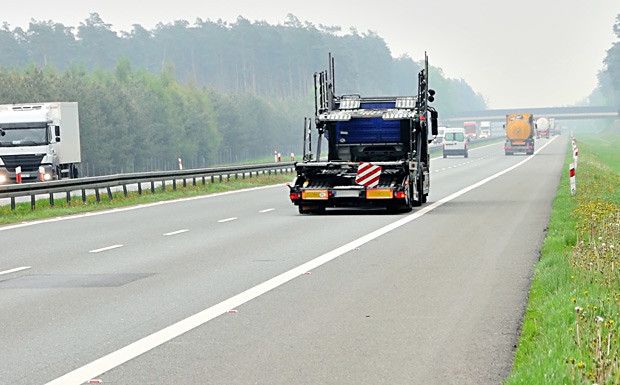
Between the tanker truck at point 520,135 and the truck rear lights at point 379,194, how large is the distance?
6193cm

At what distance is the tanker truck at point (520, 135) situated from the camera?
8388cm

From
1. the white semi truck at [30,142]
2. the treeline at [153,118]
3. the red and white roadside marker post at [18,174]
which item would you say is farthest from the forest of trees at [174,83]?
the red and white roadside marker post at [18,174]

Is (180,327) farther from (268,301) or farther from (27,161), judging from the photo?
(27,161)

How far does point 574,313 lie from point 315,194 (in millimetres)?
14930

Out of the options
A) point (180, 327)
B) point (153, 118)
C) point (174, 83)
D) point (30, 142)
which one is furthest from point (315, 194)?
point (174, 83)

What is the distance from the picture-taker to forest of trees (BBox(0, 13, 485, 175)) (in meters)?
101

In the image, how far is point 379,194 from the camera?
23328 mm

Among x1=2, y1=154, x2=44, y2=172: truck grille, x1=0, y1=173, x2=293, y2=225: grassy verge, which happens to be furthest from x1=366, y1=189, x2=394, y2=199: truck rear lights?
x1=2, y1=154, x2=44, y2=172: truck grille

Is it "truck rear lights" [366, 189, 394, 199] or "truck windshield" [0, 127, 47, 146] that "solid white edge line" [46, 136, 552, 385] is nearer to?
"truck rear lights" [366, 189, 394, 199]

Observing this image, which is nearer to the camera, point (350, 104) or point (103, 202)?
point (350, 104)

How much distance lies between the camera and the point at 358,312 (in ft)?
33.3

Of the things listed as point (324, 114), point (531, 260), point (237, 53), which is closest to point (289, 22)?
point (237, 53)

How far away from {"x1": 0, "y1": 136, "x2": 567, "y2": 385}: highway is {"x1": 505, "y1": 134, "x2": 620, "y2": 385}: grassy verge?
9.0 inches

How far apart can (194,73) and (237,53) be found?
1301 cm
